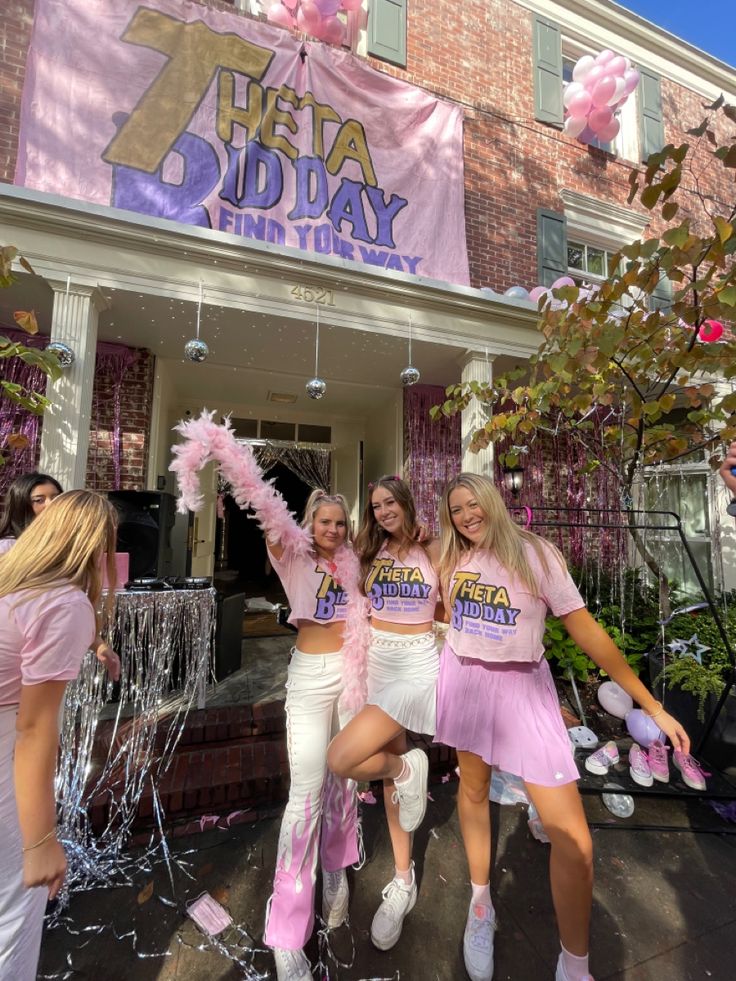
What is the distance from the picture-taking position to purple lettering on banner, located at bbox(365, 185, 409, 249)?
15.5 ft

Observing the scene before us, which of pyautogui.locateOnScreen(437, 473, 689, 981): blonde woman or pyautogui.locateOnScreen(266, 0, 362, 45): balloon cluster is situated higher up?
pyautogui.locateOnScreen(266, 0, 362, 45): balloon cluster

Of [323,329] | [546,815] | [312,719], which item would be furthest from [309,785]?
[323,329]

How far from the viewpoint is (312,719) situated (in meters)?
1.85

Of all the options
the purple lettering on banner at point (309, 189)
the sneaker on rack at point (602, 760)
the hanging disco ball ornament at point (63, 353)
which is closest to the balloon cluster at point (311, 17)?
the purple lettering on banner at point (309, 189)

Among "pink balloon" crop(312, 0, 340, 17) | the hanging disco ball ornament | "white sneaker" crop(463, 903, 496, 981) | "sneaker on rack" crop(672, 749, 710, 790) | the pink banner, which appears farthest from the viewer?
"pink balloon" crop(312, 0, 340, 17)

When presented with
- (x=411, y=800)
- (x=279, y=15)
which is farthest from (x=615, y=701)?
(x=279, y=15)

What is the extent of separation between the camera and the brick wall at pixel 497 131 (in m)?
5.71

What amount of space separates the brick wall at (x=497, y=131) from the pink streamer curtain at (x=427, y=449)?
1.70 metres

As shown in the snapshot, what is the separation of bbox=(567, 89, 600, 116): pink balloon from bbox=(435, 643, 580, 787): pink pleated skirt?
25.7 ft

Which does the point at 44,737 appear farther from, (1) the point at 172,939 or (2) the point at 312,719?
(1) the point at 172,939

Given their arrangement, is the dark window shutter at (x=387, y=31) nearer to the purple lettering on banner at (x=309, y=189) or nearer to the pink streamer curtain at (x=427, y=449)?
the purple lettering on banner at (x=309, y=189)

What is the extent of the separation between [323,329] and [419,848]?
4247 millimetres

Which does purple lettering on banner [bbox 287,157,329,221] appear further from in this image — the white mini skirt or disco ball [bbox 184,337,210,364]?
the white mini skirt

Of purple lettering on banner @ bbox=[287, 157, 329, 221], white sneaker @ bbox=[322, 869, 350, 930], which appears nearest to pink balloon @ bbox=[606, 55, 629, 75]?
purple lettering on banner @ bbox=[287, 157, 329, 221]
